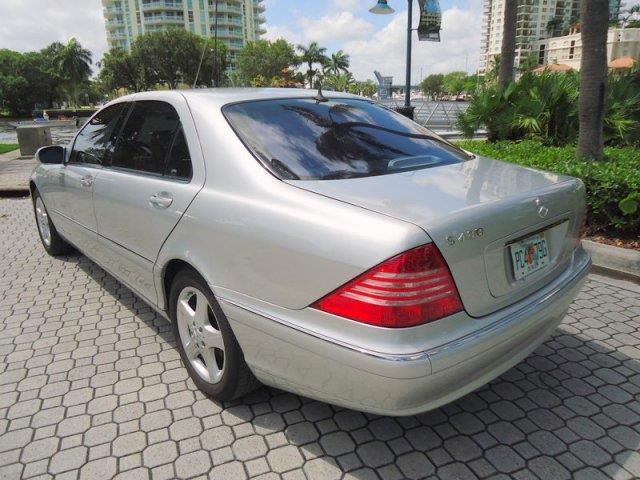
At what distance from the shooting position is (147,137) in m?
3.01

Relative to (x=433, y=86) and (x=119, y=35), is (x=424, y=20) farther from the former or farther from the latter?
(x=433, y=86)

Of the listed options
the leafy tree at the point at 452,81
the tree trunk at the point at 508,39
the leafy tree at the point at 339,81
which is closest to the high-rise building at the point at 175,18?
the leafy tree at the point at 339,81

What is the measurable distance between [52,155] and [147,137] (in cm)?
162

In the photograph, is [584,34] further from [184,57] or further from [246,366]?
[184,57]

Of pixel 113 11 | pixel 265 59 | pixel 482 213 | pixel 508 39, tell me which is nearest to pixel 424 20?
Result: pixel 508 39

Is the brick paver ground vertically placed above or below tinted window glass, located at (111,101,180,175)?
below

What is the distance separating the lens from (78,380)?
2.87 m

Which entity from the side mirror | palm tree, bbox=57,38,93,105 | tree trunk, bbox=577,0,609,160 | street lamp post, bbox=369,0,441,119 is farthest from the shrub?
palm tree, bbox=57,38,93,105

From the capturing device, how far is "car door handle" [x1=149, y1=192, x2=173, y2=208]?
2570 millimetres

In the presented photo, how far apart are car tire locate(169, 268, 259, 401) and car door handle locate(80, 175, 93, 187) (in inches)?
51.4

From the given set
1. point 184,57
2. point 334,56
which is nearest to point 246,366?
point 184,57

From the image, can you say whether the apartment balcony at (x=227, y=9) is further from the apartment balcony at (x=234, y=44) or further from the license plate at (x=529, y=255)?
the license plate at (x=529, y=255)

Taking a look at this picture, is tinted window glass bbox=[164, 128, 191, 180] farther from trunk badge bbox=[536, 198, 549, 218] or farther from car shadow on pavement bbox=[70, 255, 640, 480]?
trunk badge bbox=[536, 198, 549, 218]

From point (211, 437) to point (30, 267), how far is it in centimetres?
358
